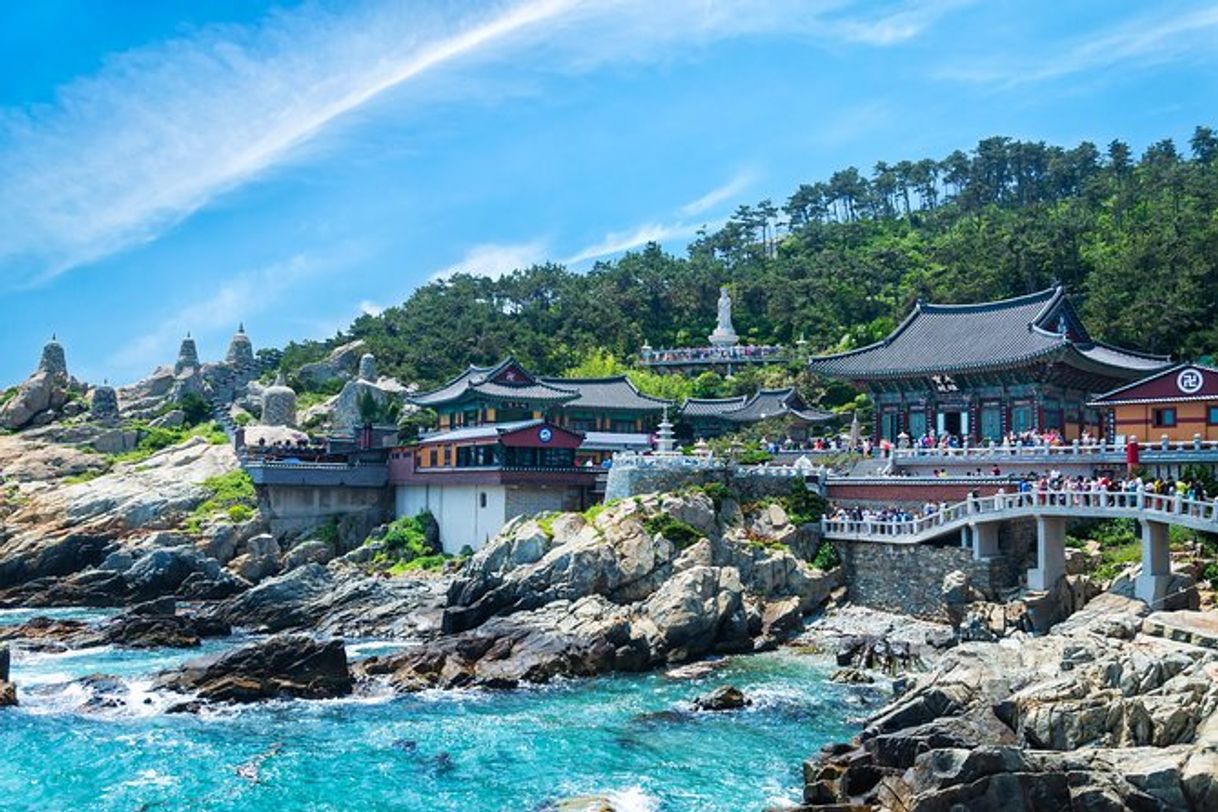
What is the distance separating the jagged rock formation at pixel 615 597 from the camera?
37.9m

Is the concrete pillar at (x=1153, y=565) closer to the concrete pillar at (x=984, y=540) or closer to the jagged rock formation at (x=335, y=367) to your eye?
the concrete pillar at (x=984, y=540)

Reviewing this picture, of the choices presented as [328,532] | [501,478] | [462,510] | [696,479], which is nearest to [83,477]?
[328,532]

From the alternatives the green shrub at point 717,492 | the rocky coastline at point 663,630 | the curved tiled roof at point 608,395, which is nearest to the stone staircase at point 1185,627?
the rocky coastline at point 663,630

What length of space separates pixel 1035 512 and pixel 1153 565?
464 centimetres

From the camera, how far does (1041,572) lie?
3950 centimetres

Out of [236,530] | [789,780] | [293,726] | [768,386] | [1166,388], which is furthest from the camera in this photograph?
[768,386]

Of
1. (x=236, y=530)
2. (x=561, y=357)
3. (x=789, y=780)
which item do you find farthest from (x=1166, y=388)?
(x=561, y=357)

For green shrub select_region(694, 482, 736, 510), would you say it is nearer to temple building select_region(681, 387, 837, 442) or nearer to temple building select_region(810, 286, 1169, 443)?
temple building select_region(810, 286, 1169, 443)

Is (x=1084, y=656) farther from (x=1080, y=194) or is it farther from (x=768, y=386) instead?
(x=1080, y=194)

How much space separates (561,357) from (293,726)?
70.7 meters

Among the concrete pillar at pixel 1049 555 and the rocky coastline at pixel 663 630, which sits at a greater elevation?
the concrete pillar at pixel 1049 555

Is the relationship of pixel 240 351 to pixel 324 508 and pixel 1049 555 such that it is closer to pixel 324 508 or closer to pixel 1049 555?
pixel 324 508

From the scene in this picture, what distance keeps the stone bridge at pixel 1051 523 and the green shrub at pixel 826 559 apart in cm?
60

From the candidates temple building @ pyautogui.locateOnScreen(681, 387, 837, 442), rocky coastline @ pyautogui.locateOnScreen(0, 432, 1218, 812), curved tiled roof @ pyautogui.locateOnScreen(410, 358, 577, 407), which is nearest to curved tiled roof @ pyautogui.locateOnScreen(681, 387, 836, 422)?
temple building @ pyautogui.locateOnScreen(681, 387, 837, 442)
